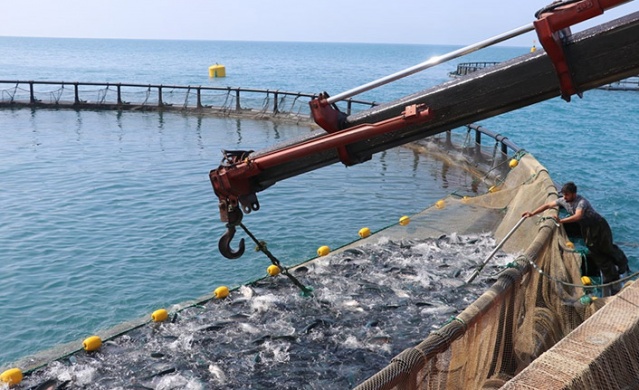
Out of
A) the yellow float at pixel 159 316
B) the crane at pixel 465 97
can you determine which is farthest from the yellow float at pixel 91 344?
the crane at pixel 465 97

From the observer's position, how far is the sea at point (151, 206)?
13.5m

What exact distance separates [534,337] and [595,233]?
15.3ft

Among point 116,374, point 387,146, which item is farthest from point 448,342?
point 116,374

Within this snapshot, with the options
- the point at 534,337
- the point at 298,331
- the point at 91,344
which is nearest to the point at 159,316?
the point at 91,344

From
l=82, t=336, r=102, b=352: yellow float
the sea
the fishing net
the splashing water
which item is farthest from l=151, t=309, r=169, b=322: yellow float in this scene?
the fishing net

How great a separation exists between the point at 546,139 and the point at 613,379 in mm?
39501

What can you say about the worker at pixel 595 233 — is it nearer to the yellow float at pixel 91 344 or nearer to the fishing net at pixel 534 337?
the fishing net at pixel 534 337

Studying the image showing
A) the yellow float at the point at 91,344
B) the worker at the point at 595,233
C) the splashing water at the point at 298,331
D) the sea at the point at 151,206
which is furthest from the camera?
the sea at the point at 151,206

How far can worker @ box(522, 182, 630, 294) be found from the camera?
1110 cm

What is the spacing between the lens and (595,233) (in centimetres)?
1123

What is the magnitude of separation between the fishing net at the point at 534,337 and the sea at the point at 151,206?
7.73 metres

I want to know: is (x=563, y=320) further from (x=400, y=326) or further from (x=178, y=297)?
(x=178, y=297)

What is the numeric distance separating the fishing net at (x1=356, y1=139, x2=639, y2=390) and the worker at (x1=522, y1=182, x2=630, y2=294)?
1.51ft

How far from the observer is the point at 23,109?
1468 inches
